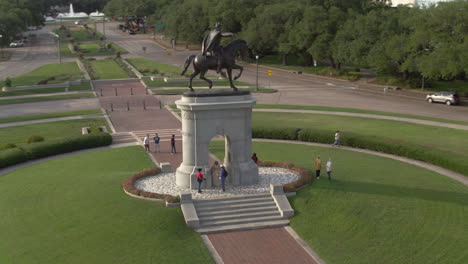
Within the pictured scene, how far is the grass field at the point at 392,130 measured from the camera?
33984 mm

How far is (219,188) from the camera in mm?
27297

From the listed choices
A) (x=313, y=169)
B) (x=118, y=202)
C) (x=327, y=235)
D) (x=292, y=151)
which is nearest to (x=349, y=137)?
(x=292, y=151)

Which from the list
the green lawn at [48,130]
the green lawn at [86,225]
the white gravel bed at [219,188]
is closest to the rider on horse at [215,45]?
the white gravel bed at [219,188]

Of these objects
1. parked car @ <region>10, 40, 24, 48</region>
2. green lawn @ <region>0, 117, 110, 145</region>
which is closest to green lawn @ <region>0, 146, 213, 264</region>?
green lawn @ <region>0, 117, 110, 145</region>

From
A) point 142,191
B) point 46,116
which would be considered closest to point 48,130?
point 46,116

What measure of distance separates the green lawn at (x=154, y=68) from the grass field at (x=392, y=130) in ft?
113

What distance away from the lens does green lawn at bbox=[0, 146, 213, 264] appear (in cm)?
2038

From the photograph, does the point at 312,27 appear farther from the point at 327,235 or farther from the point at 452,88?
the point at 327,235

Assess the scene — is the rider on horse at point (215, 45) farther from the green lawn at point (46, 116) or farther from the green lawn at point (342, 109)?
the green lawn at point (46, 116)

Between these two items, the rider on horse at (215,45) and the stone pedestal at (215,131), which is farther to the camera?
the rider on horse at (215,45)

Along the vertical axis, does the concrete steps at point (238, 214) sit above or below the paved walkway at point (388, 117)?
below

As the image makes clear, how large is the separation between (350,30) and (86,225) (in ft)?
204

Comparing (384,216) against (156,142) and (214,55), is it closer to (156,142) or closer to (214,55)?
(214,55)

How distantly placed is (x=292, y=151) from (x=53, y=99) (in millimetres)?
38223
